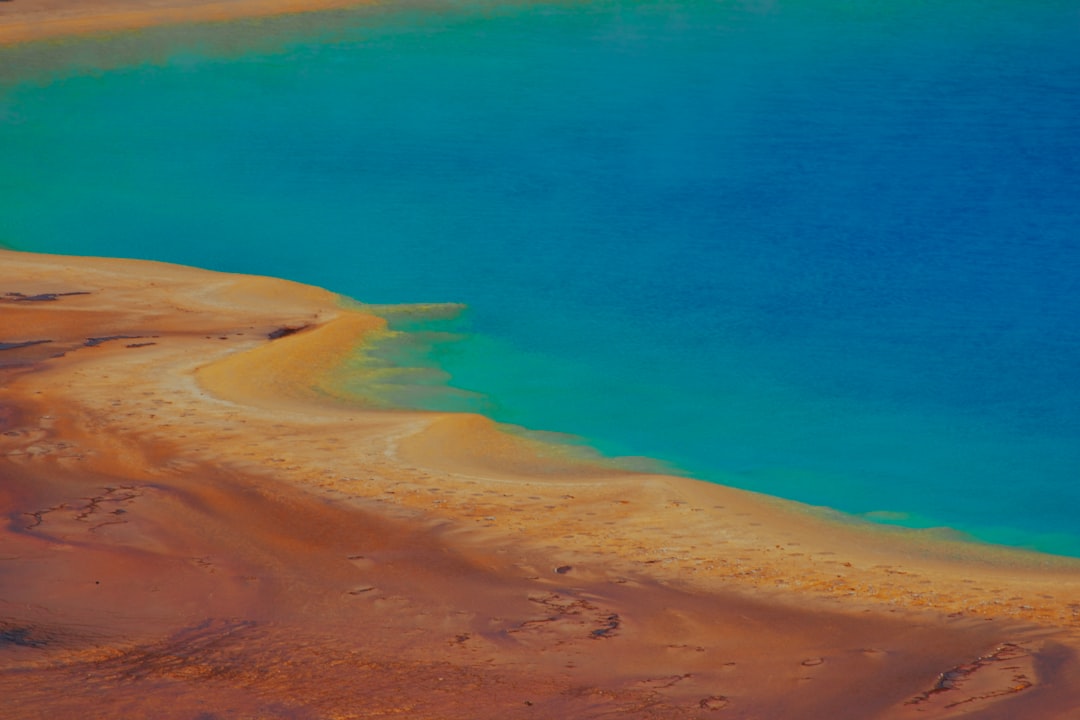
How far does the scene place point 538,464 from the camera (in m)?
5.68

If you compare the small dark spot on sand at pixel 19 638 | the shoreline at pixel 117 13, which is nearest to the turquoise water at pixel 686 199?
the shoreline at pixel 117 13

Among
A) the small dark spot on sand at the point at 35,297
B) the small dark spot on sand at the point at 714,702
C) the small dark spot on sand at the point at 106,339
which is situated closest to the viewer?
the small dark spot on sand at the point at 714,702

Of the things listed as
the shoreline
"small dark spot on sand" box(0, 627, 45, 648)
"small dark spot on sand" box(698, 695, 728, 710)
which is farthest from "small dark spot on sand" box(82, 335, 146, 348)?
the shoreline

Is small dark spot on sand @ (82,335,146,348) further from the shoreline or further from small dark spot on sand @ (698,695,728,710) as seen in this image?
the shoreline

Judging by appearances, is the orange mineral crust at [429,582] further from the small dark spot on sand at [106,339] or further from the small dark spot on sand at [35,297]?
the small dark spot on sand at [35,297]

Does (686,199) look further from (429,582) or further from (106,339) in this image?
(429,582)

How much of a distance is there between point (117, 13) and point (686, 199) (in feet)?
32.8

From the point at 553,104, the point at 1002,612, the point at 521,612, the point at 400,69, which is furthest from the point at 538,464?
the point at 400,69

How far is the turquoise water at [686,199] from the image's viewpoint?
21.7 feet

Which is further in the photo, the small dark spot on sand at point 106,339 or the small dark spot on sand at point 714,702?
the small dark spot on sand at point 106,339

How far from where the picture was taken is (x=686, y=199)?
34.7ft

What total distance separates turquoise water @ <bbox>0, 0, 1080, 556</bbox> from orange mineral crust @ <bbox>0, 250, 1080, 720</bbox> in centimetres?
111

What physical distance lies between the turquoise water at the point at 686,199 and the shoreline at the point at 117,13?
48cm

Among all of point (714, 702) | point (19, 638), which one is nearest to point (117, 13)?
→ point (19, 638)
